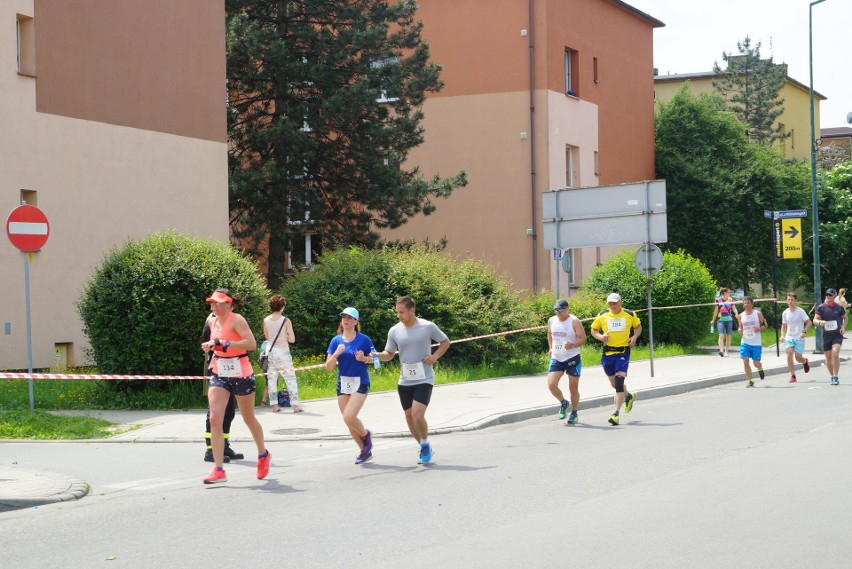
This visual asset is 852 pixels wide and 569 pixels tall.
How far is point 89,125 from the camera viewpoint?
2286cm

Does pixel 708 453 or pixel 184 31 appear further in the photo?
pixel 184 31

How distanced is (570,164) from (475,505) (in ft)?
97.7

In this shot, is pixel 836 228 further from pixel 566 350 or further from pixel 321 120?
pixel 566 350

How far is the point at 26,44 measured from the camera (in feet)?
70.6

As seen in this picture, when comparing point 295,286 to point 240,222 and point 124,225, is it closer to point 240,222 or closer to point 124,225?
point 124,225

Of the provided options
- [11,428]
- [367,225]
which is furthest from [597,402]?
[367,225]

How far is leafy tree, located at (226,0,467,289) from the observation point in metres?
30.0

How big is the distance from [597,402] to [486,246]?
19436 mm

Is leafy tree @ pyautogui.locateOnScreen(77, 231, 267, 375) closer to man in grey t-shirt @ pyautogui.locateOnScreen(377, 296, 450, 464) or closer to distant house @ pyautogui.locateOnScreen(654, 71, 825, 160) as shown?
man in grey t-shirt @ pyautogui.locateOnScreen(377, 296, 450, 464)

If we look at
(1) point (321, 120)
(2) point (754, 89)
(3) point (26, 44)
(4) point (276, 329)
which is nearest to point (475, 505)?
(4) point (276, 329)

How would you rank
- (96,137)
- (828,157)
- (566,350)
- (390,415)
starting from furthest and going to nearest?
(828,157) → (96,137) → (390,415) → (566,350)

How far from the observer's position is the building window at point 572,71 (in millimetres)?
37347

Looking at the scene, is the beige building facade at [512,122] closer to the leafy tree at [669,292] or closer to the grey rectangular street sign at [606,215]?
the leafy tree at [669,292]

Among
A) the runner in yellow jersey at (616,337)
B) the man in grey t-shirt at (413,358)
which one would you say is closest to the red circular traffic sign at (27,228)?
the man in grey t-shirt at (413,358)
